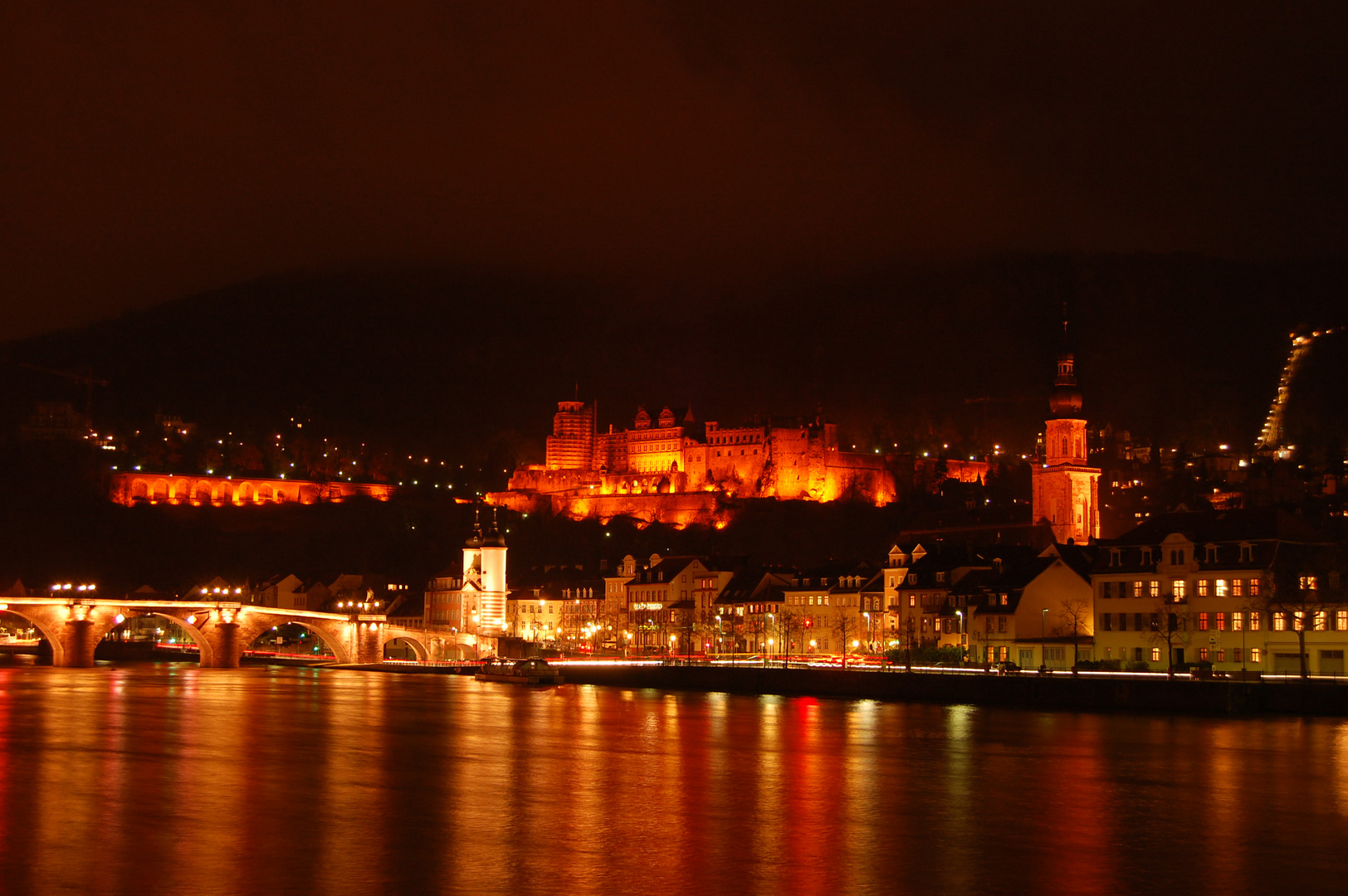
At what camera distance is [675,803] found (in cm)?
3011

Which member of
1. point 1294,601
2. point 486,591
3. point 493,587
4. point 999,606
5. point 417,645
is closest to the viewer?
point 1294,601

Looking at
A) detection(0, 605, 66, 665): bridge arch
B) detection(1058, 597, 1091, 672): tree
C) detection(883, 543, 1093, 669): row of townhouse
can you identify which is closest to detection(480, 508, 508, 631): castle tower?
detection(0, 605, 66, 665): bridge arch

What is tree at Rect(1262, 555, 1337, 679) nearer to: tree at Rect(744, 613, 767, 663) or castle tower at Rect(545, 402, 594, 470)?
tree at Rect(744, 613, 767, 663)

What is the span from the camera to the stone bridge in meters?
84.4

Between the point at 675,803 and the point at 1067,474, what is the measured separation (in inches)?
3440

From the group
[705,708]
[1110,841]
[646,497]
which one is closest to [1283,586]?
[705,708]

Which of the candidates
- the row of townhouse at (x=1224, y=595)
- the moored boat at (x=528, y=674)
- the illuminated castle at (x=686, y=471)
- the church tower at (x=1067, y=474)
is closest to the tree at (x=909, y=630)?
the row of townhouse at (x=1224, y=595)

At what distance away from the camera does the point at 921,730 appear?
43875mm

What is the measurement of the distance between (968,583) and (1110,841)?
4202cm

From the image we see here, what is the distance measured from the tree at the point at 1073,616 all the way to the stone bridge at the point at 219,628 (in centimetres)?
3989

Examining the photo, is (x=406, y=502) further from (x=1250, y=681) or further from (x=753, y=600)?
(x=1250, y=681)

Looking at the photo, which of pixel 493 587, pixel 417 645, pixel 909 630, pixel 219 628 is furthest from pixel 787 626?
pixel 219 628

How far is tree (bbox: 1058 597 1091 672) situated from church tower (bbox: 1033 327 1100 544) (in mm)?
48967

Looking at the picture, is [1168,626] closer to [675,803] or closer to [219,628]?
[675,803]
